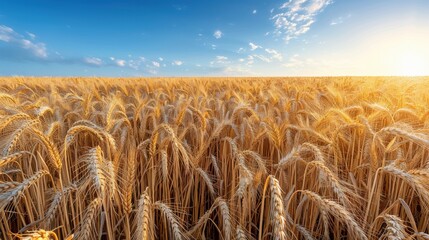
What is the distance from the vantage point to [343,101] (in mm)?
4207

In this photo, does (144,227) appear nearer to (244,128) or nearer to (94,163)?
(94,163)

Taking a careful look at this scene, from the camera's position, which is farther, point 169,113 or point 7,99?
point 169,113

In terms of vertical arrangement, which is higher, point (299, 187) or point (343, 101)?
point (343, 101)

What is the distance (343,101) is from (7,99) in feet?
15.2

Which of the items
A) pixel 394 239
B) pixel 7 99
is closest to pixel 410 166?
pixel 394 239

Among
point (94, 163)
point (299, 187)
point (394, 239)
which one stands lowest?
point (299, 187)

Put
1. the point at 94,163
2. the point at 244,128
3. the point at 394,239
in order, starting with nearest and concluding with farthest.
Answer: the point at 394,239, the point at 94,163, the point at 244,128

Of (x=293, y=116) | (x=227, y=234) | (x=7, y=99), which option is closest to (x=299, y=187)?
(x=227, y=234)

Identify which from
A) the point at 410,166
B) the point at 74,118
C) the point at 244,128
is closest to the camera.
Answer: the point at 410,166

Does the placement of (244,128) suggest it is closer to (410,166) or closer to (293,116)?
(293,116)

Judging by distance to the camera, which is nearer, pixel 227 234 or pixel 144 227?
pixel 144 227

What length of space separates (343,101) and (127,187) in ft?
13.0

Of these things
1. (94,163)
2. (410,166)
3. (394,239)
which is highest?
(94,163)

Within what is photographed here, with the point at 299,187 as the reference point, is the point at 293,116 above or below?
above
